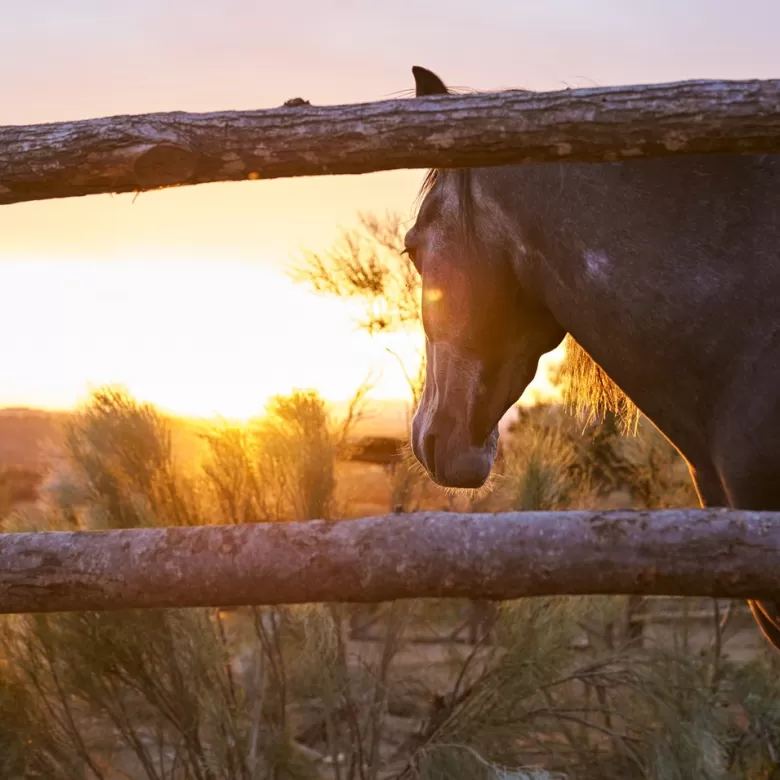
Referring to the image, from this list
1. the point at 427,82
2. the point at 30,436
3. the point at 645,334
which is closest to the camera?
the point at 645,334

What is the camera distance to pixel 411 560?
1.45 m

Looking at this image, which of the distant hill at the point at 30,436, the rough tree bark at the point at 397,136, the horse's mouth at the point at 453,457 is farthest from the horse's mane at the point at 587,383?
the distant hill at the point at 30,436

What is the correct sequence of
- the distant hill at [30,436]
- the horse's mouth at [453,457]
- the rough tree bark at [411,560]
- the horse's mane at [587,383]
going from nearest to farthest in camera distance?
the rough tree bark at [411,560] < the horse's mouth at [453,457] < the horse's mane at [587,383] < the distant hill at [30,436]

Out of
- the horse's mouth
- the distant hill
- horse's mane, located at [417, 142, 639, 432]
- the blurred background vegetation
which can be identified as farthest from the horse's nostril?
the distant hill

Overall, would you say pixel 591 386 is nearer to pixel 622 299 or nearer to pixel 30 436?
pixel 622 299

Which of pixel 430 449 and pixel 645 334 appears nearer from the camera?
pixel 645 334

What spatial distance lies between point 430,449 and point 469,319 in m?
0.39

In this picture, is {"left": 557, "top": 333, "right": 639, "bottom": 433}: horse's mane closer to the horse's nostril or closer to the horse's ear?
the horse's nostril

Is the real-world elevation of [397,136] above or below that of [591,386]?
above

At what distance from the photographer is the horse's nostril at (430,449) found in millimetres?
2430

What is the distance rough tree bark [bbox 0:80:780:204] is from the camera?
55.4 inches

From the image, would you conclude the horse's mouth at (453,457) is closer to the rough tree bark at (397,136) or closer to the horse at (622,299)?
the horse at (622,299)

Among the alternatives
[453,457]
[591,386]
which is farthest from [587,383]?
[453,457]

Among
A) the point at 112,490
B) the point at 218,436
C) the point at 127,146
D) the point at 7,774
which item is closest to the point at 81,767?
the point at 7,774
